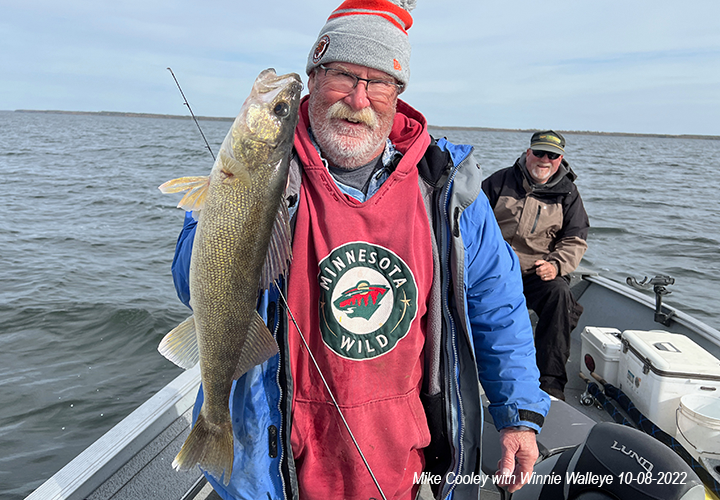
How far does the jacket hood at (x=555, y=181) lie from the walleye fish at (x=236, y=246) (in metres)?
3.97

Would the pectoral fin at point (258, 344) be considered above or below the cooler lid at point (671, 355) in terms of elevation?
above

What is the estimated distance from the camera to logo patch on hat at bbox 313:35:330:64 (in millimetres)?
2076

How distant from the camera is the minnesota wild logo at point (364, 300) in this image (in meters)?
1.80

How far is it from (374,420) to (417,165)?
105 cm

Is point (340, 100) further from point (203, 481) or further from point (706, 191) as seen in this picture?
point (706, 191)

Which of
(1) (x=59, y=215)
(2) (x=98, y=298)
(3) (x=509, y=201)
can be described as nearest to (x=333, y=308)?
(3) (x=509, y=201)

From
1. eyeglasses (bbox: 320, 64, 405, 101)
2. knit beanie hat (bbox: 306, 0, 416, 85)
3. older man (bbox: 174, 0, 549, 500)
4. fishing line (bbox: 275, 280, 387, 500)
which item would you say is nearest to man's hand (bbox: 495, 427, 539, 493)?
older man (bbox: 174, 0, 549, 500)

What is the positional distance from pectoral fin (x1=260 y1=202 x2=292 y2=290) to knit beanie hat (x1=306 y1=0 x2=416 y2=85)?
80cm

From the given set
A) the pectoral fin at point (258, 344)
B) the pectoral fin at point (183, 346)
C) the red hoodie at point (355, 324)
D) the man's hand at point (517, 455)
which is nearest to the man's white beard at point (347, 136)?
the red hoodie at point (355, 324)

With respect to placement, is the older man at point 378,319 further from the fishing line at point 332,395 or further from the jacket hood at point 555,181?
the jacket hood at point 555,181

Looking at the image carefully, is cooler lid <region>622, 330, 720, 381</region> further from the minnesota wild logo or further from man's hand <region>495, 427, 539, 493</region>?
the minnesota wild logo

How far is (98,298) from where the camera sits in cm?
831

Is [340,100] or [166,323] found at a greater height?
[340,100]

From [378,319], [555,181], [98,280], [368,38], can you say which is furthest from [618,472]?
[98,280]
